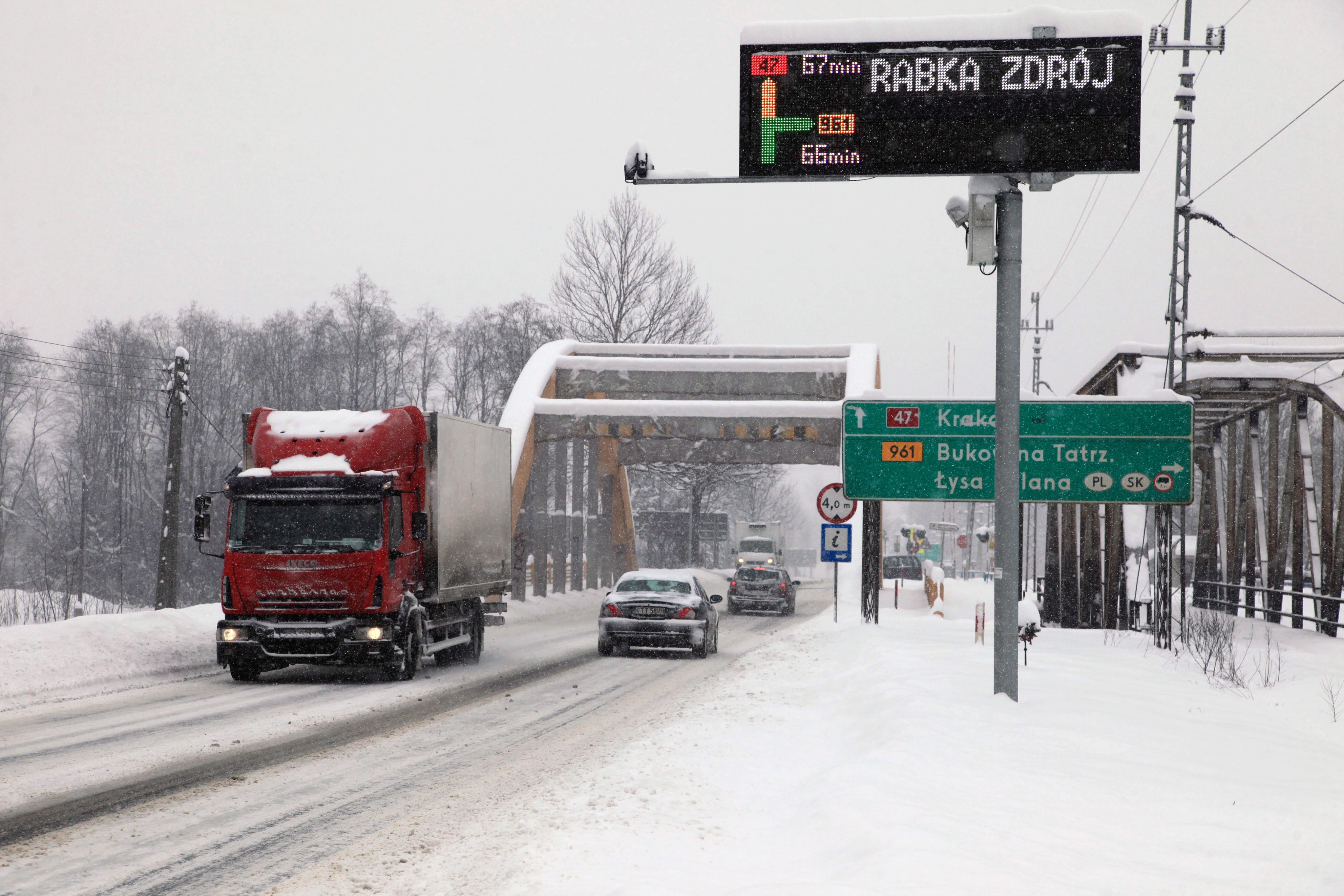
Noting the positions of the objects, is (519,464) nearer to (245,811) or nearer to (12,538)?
(245,811)

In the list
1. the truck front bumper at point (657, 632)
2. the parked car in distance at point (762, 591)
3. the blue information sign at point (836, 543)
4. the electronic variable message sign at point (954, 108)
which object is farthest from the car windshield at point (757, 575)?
the electronic variable message sign at point (954, 108)

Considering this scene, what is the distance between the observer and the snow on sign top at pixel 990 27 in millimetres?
10602

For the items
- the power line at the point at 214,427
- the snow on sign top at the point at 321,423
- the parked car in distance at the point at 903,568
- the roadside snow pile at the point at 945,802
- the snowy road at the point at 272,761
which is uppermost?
the power line at the point at 214,427

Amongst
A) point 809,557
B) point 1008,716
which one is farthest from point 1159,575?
point 809,557

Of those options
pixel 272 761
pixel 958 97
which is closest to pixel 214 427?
pixel 272 761

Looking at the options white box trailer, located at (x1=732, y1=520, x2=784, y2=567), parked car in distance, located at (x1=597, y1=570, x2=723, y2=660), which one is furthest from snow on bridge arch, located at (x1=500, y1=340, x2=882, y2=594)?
parked car in distance, located at (x1=597, y1=570, x2=723, y2=660)

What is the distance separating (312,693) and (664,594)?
23.2 ft

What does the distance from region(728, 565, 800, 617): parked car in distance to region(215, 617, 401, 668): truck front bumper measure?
21647 mm

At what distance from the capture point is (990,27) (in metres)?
10.6

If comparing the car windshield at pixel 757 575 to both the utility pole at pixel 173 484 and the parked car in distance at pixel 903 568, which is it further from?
the parked car in distance at pixel 903 568

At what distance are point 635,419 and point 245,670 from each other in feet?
70.2

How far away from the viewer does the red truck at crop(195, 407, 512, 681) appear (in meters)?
15.6

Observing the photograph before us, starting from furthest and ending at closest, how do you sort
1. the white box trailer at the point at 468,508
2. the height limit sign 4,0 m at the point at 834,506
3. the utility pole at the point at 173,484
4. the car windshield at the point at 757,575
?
the car windshield at the point at 757,575 < the utility pole at the point at 173,484 < the height limit sign 4,0 m at the point at 834,506 < the white box trailer at the point at 468,508

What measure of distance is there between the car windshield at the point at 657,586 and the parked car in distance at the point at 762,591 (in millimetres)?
15854
